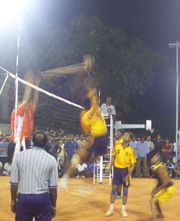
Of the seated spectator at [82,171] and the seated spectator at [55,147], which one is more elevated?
the seated spectator at [55,147]

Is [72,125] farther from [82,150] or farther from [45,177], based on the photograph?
[45,177]

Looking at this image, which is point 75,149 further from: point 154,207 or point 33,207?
point 33,207

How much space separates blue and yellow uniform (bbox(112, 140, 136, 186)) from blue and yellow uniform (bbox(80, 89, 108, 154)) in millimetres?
2398

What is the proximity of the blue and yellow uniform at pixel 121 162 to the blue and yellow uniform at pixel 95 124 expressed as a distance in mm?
2398

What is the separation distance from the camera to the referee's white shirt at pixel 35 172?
260 inches

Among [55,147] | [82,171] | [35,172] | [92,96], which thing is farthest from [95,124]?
[82,171]

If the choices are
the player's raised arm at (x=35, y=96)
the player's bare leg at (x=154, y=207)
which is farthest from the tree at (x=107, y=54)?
the player's bare leg at (x=154, y=207)

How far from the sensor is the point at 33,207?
6680mm

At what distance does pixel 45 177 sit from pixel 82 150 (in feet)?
9.96

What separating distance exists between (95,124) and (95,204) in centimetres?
457

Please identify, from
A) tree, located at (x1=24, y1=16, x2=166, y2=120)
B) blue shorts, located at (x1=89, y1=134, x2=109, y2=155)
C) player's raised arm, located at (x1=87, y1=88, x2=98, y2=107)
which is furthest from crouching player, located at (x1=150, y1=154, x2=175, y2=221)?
tree, located at (x1=24, y1=16, x2=166, y2=120)

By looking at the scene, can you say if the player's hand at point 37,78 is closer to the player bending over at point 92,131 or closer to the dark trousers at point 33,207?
the player bending over at point 92,131

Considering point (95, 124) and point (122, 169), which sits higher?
point (95, 124)

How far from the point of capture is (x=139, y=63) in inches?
1454
